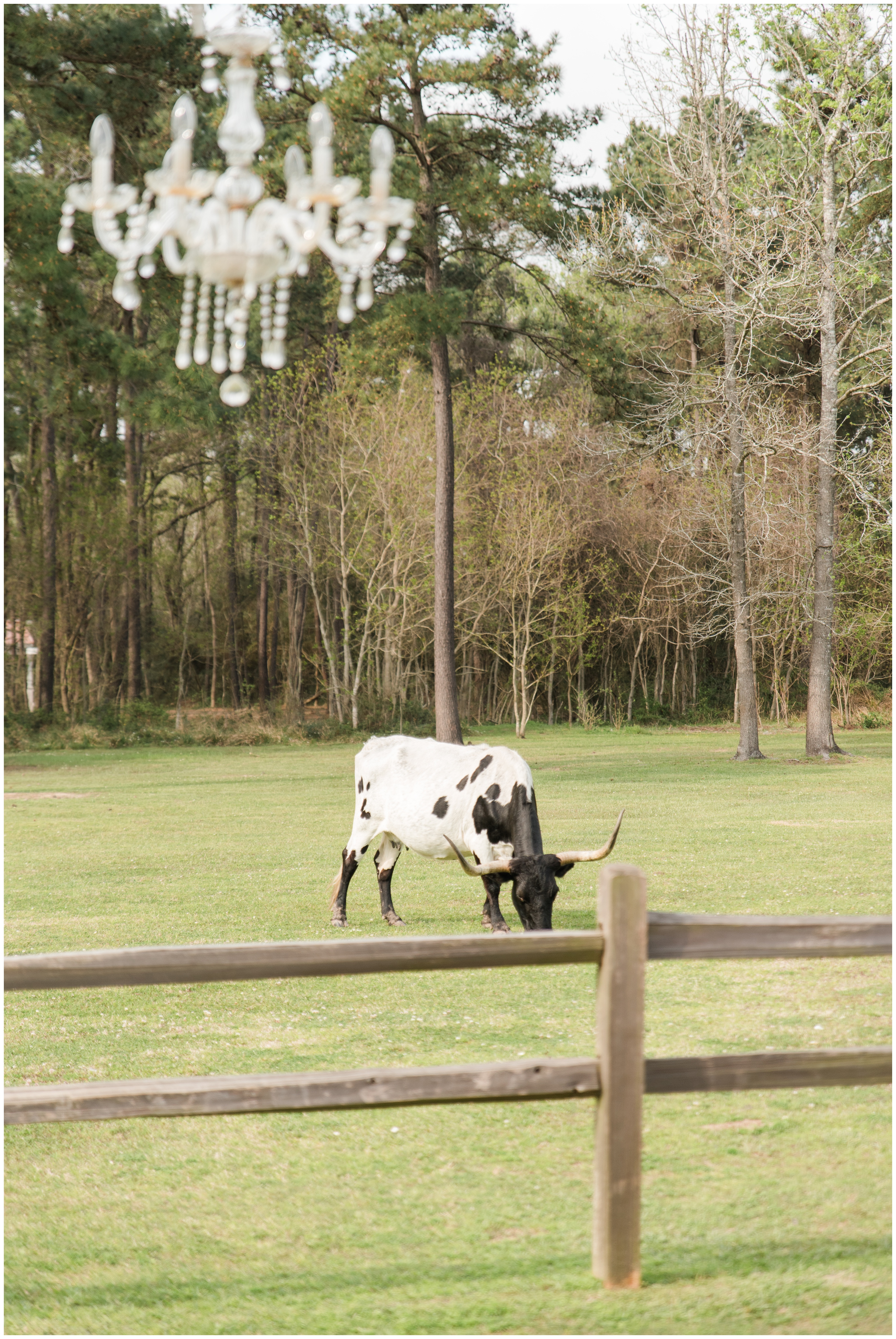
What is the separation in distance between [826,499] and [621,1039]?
74.8 ft

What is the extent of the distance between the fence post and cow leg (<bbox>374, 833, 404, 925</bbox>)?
18.7ft

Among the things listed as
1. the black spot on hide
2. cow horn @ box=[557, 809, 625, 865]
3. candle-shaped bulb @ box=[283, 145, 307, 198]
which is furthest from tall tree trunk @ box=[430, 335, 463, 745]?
candle-shaped bulb @ box=[283, 145, 307, 198]

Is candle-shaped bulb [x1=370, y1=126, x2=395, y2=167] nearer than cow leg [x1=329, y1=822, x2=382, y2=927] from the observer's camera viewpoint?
Yes

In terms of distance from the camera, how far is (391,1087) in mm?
3145

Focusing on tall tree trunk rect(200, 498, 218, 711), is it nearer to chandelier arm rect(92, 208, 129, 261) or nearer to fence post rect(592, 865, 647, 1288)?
chandelier arm rect(92, 208, 129, 261)

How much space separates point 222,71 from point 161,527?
82.9 feet

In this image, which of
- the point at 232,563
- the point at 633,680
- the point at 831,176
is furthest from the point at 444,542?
the point at 232,563

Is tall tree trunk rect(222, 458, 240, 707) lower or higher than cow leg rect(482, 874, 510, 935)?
higher

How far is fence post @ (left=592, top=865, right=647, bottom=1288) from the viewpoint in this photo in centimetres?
315

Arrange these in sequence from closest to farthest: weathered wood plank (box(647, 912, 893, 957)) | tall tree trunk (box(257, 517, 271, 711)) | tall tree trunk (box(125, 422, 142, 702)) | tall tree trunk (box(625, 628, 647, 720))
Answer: weathered wood plank (box(647, 912, 893, 957)) → tall tree trunk (box(125, 422, 142, 702)) → tall tree trunk (box(625, 628, 647, 720)) → tall tree trunk (box(257, 517, 271, 711))

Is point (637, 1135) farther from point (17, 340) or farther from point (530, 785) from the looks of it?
point (17, 340)

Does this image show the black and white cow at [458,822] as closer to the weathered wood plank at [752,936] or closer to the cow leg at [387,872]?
the cow leg at [387,872]

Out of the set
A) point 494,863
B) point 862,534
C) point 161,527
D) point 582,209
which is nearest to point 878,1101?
point 494,863

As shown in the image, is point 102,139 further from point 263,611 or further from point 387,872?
point 263,611
